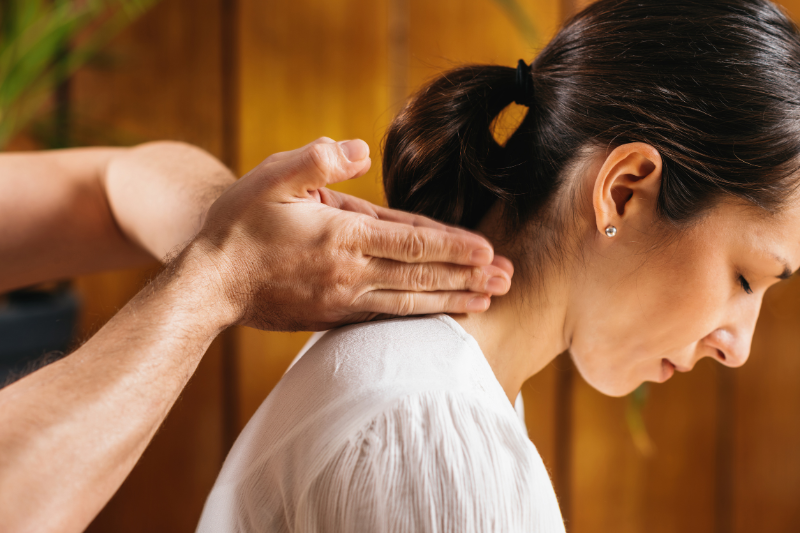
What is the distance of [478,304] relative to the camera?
2.46 ft

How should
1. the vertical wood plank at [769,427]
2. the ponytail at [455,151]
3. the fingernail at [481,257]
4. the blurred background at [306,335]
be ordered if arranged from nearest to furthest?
the fingernail at [481,257]
the ponytail at [455,151]
the blurred background at [306,335]
the vertical wood plank at [769,427]

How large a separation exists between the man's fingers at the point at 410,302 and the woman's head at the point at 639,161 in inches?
6.1

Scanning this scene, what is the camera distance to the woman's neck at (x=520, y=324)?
805 millimetres

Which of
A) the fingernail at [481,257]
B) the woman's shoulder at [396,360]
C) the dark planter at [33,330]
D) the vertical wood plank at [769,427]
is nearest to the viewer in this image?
the woman's shoulder at [396,360]

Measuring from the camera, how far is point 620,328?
0.87 meters

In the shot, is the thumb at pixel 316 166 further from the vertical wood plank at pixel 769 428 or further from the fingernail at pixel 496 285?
the vertical wood plank at pixel 769 428

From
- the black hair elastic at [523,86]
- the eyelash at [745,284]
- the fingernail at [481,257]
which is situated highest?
the black hair elastic at [523,86]

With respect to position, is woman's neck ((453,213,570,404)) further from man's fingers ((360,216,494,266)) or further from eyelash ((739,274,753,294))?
eyelash ((739,274,753,294))

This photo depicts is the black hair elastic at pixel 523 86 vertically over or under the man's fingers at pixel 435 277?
over

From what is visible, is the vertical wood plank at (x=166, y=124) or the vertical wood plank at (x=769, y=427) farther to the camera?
the vertical wood plank at (x=769, y=427)

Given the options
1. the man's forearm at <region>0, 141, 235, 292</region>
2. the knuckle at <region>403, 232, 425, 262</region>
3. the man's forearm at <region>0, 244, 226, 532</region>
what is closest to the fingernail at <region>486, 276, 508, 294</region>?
the knuckle at <region>403, 232, 425, 262</region>

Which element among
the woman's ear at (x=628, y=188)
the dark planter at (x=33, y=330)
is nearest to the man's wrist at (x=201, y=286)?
the woman's ear at (x=628, y=188)

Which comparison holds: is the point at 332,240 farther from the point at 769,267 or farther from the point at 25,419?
the point at 769,267

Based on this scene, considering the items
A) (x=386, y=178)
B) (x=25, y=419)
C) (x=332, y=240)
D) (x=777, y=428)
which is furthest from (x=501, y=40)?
(x=25, y=419)
